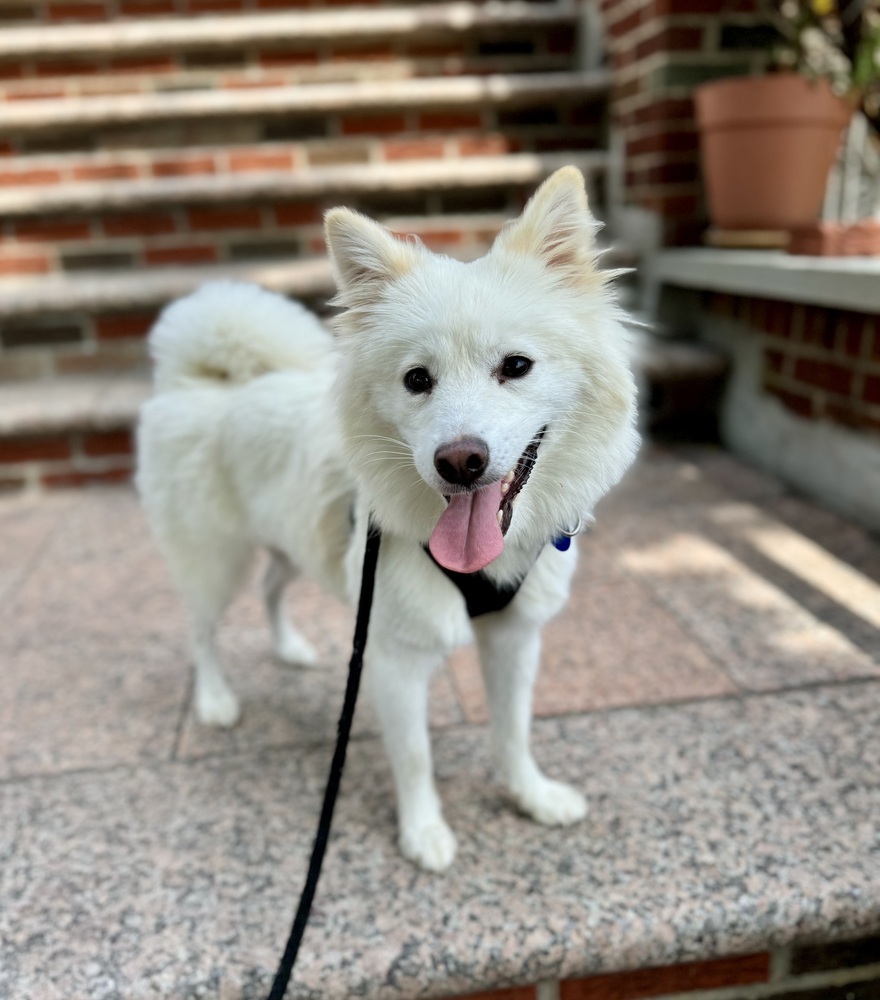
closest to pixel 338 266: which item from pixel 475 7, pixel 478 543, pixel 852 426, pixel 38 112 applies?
pixel 478 543

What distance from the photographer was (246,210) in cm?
388

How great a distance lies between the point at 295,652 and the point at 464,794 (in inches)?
28.1

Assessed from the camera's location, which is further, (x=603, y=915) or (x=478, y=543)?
(x=603, y=915)

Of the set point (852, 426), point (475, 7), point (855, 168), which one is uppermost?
point (475, 7)

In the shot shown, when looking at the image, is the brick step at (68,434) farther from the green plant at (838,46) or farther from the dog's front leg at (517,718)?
the green plant at (838,46)

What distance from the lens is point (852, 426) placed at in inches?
112

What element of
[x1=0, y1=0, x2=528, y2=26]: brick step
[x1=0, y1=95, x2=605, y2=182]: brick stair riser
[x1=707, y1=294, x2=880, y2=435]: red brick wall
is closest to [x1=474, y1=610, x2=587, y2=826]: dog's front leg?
[x1=707, y1=294, x2=880, y2=435]: red brick wall

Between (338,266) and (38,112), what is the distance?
330 centimetres

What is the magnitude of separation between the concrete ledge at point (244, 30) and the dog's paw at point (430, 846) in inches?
152

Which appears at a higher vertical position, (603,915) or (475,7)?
(475,7)

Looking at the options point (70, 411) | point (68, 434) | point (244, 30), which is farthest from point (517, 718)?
point (244, 30)

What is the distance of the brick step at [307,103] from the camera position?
Result: 3805 mm

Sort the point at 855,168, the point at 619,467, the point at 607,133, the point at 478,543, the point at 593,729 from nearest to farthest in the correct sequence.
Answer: the point at 478,543 < the point at 619,467 < the point at 593,729 < the point at 855,168 < the point at 607,133

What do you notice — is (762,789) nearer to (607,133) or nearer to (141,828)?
(141,828)
